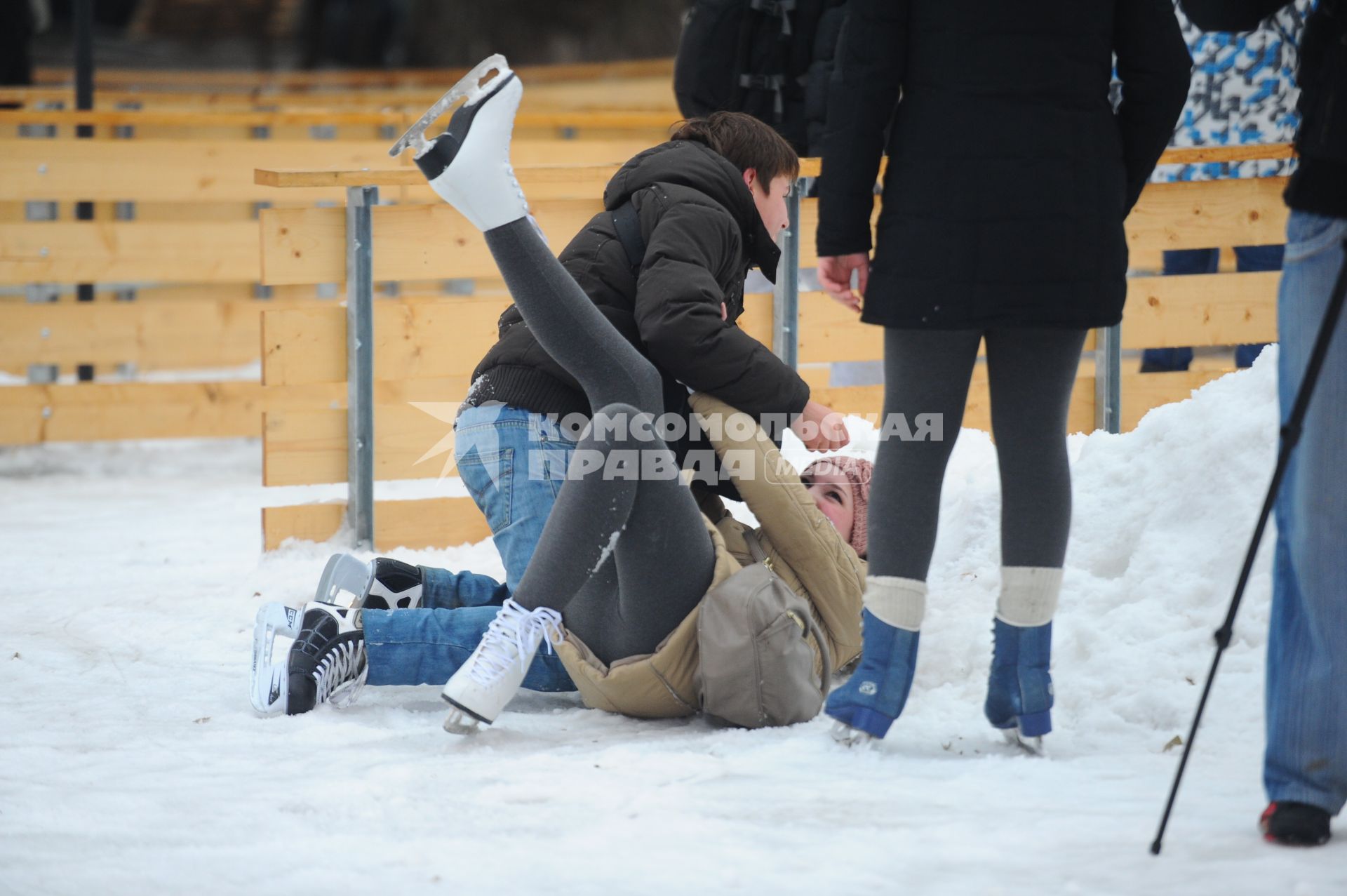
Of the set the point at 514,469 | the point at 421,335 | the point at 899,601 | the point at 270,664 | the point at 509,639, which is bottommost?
the point at 270,664

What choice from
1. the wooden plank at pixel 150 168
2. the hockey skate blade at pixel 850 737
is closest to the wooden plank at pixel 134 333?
the wooden plank at pixel 150 168

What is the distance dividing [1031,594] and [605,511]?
25.9 inches

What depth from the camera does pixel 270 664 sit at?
259 centimetres

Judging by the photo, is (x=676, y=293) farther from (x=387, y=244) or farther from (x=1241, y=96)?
(x=1241, y=96)

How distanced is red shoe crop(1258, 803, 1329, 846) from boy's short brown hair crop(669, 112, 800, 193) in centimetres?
151

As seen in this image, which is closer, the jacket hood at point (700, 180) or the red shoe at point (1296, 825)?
the red shoe at point (1296, 825)

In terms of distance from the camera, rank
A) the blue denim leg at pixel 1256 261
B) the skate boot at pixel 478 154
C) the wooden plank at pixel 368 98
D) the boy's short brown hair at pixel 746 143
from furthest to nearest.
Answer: the wooden plank at pixel 368 98 < the blue denim leg at pixel 1256 261 < the boy's short brown hair at pixel 746 143 < the skate boot at pixel 478 154

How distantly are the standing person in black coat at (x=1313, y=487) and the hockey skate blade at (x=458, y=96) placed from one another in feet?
3.34

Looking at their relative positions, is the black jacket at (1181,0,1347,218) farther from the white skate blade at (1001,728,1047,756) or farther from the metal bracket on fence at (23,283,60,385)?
the metal bracket on fence at (23,283,60,385)

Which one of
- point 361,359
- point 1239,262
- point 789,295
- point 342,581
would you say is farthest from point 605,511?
point 1239,262

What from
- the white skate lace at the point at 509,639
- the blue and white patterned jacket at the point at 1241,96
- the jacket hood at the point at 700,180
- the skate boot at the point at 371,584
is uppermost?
the blue and white patterned jacket at the point at 1241,96

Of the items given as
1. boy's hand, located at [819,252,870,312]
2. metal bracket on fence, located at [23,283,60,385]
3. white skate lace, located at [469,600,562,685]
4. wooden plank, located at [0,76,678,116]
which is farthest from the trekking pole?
wooden plank, located at [0,76,678,116]

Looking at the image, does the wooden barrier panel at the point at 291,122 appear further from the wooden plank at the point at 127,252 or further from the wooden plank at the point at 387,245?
the wooden plank at the point at 387,245

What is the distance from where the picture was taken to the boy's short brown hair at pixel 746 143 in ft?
9.18
